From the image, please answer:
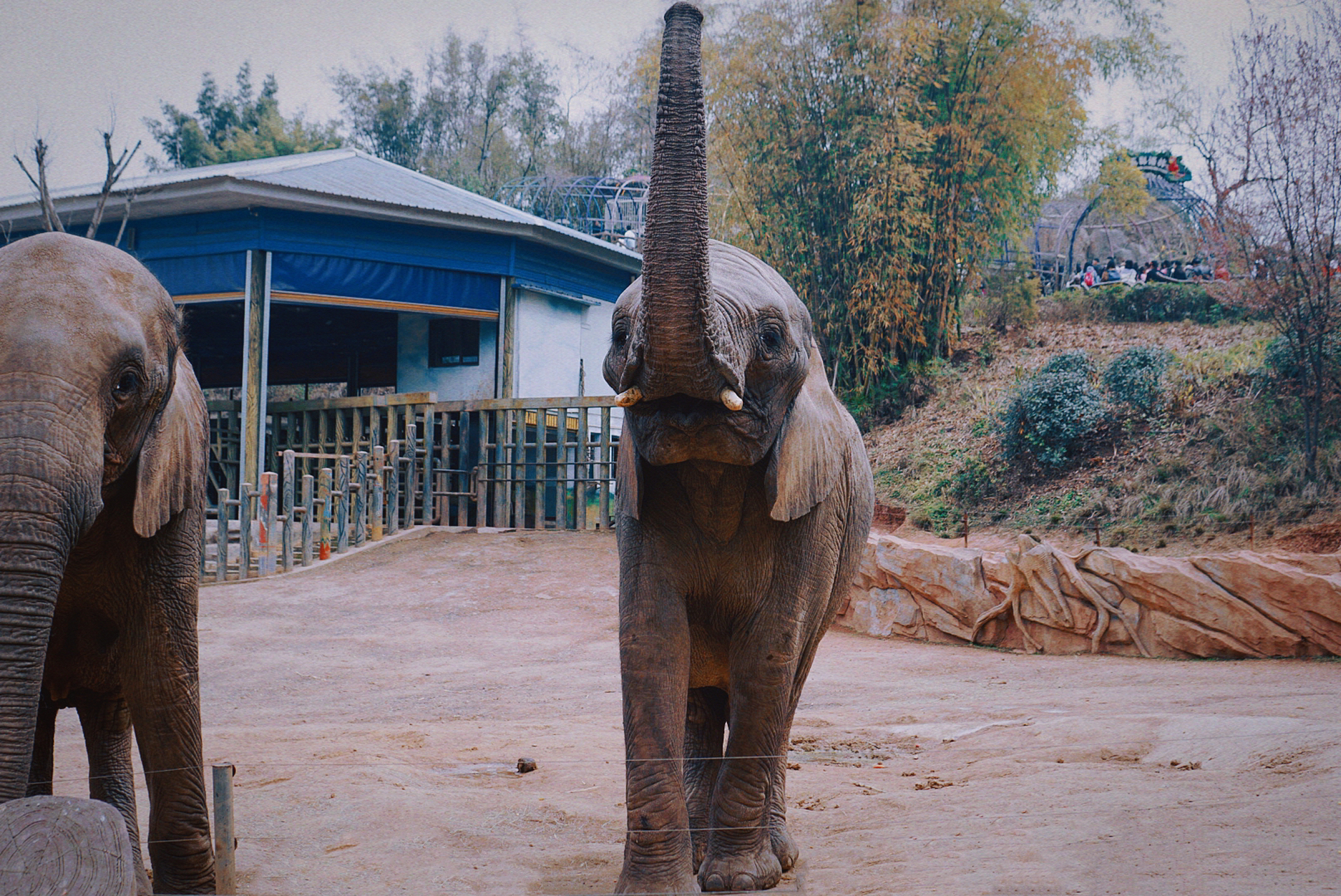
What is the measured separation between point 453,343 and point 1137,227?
63.8 ft

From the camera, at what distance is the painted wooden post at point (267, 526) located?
1363cm

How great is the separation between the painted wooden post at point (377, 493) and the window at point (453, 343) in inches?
133

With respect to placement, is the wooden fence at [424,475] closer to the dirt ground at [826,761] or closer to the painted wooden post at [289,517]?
the painted wooden post at [289,517]

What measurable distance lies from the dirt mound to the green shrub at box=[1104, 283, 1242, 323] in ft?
23.8

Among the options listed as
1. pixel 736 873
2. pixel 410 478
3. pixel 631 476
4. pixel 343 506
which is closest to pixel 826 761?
pixel 736 873

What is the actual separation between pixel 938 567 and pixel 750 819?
756 centimetres

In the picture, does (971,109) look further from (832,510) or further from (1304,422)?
(832,510)

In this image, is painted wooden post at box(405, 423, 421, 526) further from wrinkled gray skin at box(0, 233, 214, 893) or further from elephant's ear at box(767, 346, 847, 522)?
elephant's ear at box(767, 346, 847, 522)

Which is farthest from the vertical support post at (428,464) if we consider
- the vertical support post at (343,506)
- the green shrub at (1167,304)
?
the green shrub at (1167,304)

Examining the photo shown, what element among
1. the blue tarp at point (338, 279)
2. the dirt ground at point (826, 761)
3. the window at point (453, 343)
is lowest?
the dirt ground at point (826, 761)

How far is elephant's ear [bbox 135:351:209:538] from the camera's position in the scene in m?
3.39

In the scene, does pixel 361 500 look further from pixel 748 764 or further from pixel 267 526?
pixel 748 764

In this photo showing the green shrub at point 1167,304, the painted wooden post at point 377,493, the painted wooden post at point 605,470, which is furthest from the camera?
the green shrub at point 1167,304

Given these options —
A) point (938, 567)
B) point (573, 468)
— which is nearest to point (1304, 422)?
point (938, 567)
